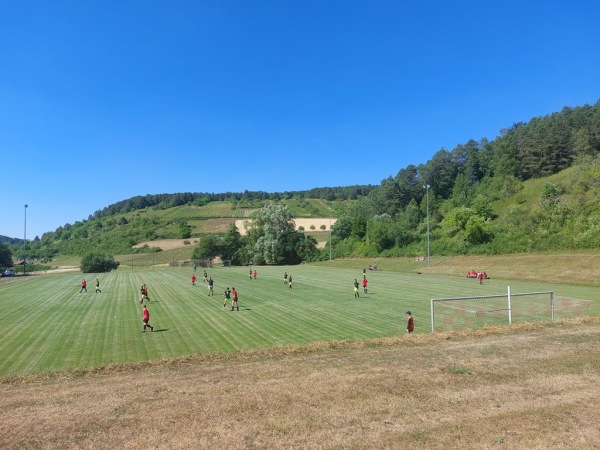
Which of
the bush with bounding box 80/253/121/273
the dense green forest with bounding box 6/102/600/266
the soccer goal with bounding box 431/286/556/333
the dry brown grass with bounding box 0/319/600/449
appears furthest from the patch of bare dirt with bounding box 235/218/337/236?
the dry brown grass with bounding box 0/319/600/449

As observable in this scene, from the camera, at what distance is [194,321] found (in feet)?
91.0

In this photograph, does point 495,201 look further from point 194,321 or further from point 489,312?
point 194,321

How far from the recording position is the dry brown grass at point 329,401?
8.21 m

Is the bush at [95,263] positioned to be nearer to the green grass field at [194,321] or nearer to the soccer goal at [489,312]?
the green grass field at [194,321]

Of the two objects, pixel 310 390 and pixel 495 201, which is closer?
pixel 310 390

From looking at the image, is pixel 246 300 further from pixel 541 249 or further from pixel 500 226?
pixel 500 226

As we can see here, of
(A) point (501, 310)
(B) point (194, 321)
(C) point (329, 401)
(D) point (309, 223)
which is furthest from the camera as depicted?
(D) point (309, 223)

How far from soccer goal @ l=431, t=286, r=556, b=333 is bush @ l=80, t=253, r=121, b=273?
105 meters

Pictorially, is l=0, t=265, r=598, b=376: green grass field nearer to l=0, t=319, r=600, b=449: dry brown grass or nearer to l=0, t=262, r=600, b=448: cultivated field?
l=0, t=262, r=600, b=448: cultivated field

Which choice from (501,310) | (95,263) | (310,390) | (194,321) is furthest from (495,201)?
(95,263)

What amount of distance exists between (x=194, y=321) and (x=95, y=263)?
97.9 m

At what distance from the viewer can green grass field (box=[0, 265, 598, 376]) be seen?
65.3 ft

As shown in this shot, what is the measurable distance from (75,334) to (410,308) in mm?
21670

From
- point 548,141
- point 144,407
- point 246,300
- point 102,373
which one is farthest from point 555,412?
point 548,141
